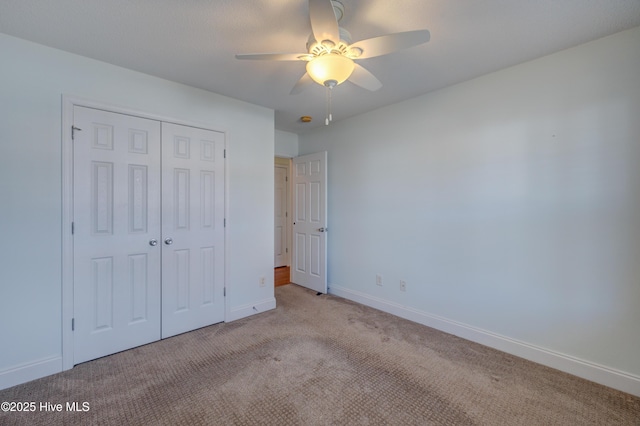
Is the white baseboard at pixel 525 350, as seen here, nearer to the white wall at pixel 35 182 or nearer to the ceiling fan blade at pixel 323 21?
the ceiling fan blade at pixel 323 21

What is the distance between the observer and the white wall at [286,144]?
431 centimetres

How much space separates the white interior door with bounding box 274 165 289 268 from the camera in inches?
226

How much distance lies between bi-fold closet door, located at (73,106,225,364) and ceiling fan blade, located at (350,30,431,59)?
196cm

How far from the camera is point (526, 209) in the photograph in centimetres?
236

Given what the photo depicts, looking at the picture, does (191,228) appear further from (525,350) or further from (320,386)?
(525,350)

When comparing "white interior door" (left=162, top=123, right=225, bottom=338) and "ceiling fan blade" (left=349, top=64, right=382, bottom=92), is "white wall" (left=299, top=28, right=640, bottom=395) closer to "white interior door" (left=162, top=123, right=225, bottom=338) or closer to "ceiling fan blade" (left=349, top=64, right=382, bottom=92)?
"ceiling fan blade" (left=349, top=64, right=382, bottom=92)

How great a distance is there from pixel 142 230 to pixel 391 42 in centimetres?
248

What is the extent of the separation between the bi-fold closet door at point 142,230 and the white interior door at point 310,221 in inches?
57.8

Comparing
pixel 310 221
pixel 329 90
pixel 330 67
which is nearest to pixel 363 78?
pixel 330 67

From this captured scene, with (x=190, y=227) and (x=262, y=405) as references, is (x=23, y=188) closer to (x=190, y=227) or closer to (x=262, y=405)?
(x=190, y=227)

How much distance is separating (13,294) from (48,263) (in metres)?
0.27

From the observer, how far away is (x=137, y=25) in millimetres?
1838

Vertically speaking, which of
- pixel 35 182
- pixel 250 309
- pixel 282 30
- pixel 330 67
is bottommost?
pixel 250 309

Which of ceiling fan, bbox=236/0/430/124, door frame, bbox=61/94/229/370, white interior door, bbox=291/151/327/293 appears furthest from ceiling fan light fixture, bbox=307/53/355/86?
white interior door, bbox=291/151/327/293
